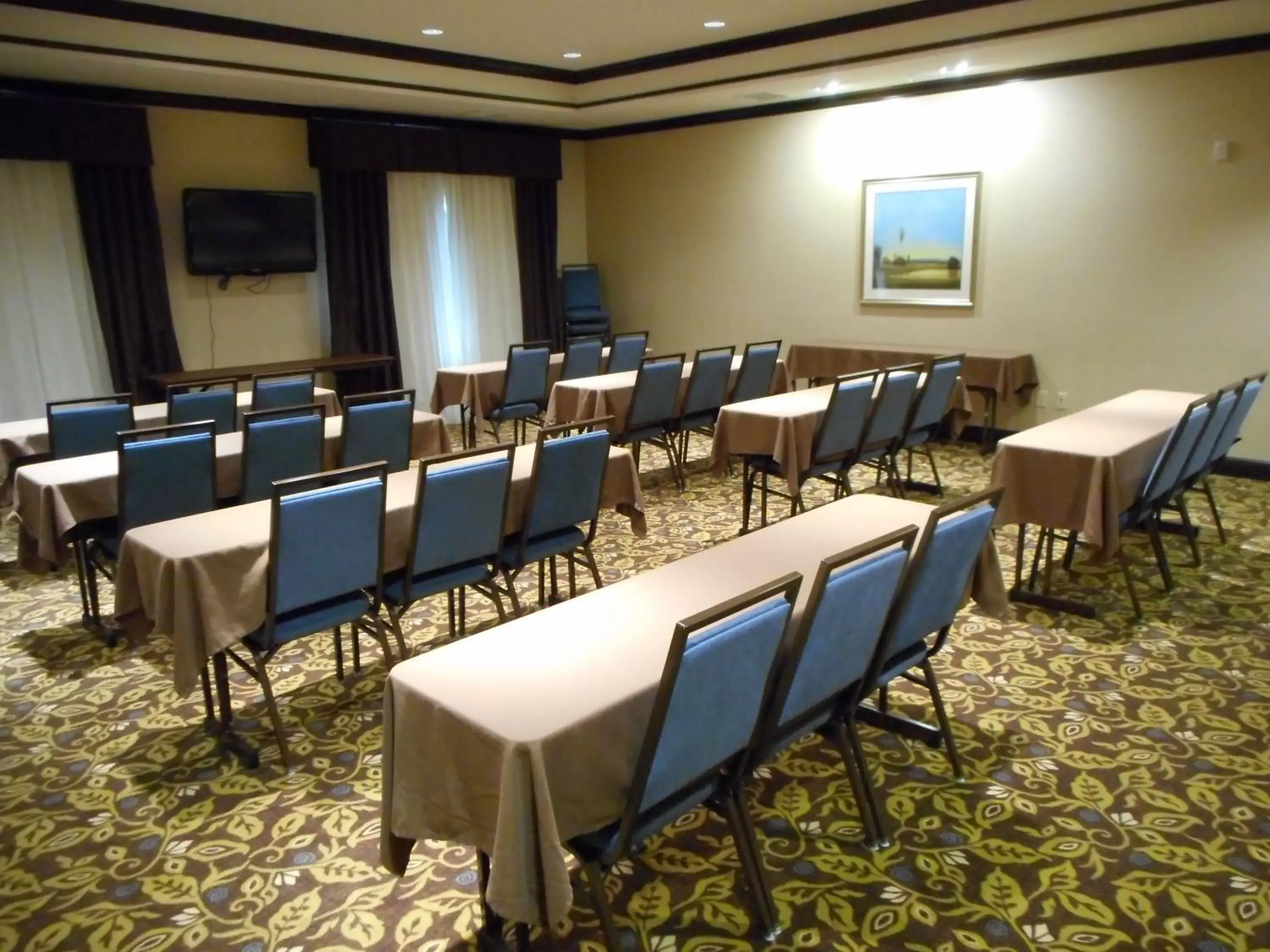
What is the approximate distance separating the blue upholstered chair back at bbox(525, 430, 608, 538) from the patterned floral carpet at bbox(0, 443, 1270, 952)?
823mm

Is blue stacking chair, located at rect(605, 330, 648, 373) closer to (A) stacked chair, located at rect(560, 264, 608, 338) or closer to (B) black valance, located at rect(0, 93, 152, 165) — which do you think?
(A) stacked chair, located at rect(560, 264, 608, 338)

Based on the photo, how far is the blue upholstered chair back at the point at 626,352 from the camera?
7141mm

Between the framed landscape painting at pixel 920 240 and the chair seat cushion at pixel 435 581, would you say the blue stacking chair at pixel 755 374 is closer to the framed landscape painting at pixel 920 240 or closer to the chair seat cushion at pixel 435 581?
the framed landscape painting at pixel 920 240

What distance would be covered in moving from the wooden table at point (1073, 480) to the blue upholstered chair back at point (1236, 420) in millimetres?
290

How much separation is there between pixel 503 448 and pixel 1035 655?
2319 millimetres

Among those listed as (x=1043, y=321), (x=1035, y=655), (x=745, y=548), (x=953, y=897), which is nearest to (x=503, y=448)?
(x=745, y=548)

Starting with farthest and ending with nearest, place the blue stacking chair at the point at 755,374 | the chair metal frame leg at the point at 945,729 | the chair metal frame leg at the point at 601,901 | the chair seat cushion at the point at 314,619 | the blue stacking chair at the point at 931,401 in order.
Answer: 1. the blue stacking chair at the point at 755,374
2. the blue stacking chair at the point at 931,401
3. the chair seat cushion at the point at 314,619
4. the chair metal frame leg at the point at 945,729
5. the chair metal frame leg at the point at 601,901

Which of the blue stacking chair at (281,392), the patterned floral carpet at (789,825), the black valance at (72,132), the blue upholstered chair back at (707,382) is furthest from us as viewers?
the black valance at (72,132)

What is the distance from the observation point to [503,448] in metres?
3.27

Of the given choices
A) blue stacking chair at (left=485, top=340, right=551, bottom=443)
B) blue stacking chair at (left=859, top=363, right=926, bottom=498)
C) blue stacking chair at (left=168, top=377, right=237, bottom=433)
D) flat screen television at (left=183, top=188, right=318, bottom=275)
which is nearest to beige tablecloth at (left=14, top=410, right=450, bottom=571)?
blue stacking chair at (left=168, top=377, right=237, bottom=433)

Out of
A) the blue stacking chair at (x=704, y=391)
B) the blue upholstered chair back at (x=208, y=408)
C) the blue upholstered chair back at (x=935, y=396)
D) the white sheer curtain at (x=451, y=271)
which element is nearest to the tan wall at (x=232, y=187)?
the white sheer curtain at (x=451, y=271)

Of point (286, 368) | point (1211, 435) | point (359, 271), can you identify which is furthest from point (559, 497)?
point (359, 271)

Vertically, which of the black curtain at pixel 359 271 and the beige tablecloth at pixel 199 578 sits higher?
the black curtain at pixel 359 271

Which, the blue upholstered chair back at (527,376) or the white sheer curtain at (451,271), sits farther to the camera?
the white sheer curtain at (451,271)
